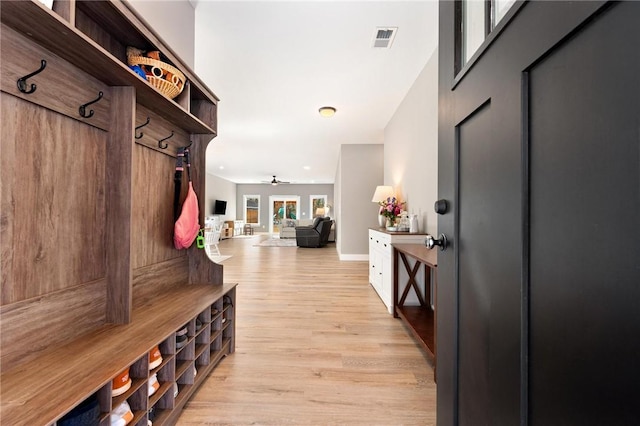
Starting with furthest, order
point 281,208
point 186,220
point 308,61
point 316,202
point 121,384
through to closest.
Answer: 1. point 281,208
2. point 316,202
3. point 308,61
4. point 186,220
5. point 121,384

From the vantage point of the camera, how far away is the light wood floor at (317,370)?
4.77 ft

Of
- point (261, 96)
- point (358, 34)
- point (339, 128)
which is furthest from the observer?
point (339, 128)

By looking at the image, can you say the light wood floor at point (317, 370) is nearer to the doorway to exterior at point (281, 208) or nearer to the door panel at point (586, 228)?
the door panel at point (586, 228)

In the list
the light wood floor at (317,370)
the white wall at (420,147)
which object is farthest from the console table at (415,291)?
the white wall at (420,147)

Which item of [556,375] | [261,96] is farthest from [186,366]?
[261,96]

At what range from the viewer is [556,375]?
494 mm

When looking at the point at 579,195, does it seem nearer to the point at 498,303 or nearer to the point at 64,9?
the point at 498,303

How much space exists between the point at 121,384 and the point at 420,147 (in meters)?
3.20

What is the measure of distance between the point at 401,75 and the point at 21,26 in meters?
3.12

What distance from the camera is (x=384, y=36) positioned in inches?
96.6

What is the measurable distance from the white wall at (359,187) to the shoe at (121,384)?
523 centimetres

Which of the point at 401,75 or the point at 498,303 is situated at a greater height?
the point at 401,75

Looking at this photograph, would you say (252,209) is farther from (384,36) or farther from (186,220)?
(186,220)

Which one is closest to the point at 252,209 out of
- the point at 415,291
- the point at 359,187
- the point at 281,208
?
the point at 281,208
